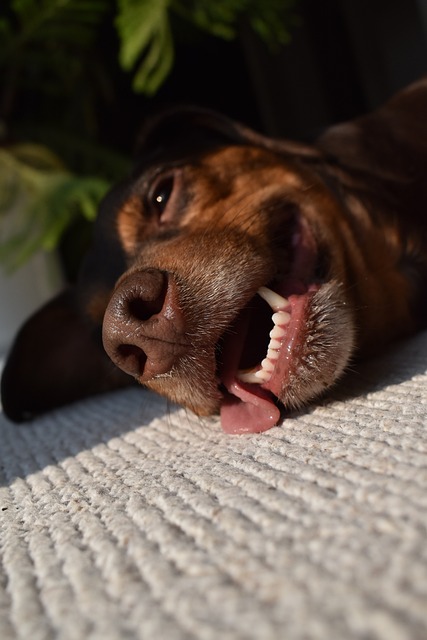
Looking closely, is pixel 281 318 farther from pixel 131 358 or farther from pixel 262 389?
pixel 131 358

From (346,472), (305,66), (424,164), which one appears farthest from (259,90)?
(346,472)

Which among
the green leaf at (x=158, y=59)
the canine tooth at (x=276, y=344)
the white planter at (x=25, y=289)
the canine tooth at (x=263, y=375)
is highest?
the green leaf at (x=158, y=59)

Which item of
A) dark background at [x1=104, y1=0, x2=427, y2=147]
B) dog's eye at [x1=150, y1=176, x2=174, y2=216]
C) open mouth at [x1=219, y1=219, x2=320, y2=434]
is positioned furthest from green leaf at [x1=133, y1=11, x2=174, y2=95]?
open mouth at [x1=219, y1=219, x2=320, y2=434]

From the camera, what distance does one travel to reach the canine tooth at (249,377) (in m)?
0.87

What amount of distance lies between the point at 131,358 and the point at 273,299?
0.22 m

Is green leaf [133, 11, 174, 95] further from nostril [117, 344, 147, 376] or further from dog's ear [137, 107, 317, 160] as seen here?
nostril [117, 344, 147, 376]

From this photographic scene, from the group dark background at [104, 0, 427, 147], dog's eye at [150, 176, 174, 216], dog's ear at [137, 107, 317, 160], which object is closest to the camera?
dog's eye at [150, 176, 174, 216]

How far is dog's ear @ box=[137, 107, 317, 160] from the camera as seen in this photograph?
1362 millimetres

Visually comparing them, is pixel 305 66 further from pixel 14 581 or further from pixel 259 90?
pixel 14 581

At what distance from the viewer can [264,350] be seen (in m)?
0.94

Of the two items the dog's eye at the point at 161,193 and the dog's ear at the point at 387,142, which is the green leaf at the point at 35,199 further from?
the dog's ear at the point at 387,142

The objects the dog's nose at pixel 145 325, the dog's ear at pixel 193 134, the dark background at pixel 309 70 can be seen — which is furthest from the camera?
the dark background at pixel 309 70

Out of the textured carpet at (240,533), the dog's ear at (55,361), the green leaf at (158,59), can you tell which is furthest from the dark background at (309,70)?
the textured carpet at (240,533)

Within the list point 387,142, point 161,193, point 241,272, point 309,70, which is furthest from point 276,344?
point 309,70
